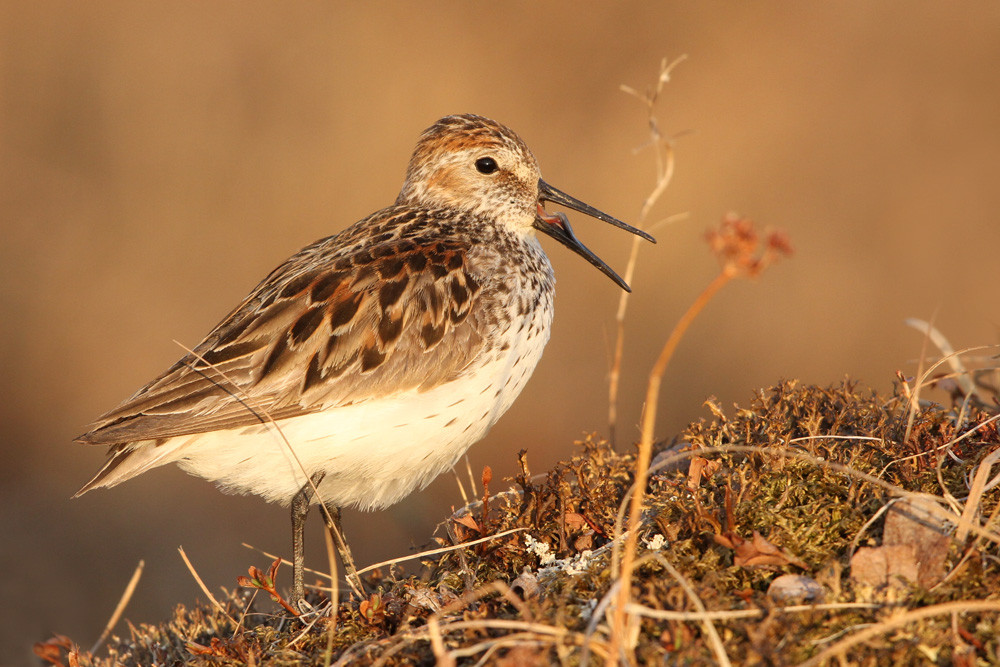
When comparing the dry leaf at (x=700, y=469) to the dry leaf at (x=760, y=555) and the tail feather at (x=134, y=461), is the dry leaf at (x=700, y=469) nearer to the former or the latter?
the dry leaf at (x=760, y=555)

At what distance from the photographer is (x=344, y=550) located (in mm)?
4746

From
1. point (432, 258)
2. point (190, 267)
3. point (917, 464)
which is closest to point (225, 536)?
point (190, 267)

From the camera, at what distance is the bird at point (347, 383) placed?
4488mm

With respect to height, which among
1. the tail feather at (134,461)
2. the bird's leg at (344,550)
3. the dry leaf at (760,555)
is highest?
the dry leaf at (760,555)

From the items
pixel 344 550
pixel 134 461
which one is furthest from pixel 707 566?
pixel 134 461

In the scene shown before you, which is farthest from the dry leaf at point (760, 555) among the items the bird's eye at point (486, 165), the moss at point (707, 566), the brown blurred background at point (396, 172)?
the brown blurred background at point (396, 172)

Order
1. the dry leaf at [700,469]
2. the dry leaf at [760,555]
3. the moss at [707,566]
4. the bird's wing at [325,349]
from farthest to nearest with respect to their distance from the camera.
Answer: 1. the bird's wing at [325,349]
2. the dry leaf at [700,469]
3. the dry leaf at [760,555]
4. the moss at [707,566]

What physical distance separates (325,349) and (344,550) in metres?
1.05

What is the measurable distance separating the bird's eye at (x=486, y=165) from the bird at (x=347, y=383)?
2.48 feet

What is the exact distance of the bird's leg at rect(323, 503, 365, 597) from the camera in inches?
160

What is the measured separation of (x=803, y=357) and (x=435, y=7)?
263 inches

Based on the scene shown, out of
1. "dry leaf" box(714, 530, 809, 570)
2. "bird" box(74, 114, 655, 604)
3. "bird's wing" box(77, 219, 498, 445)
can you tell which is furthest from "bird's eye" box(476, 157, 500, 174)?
"dry leaf" box(714, 530, 809, 570)

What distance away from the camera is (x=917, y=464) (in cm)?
352

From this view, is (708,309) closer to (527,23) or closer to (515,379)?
(527,23)
